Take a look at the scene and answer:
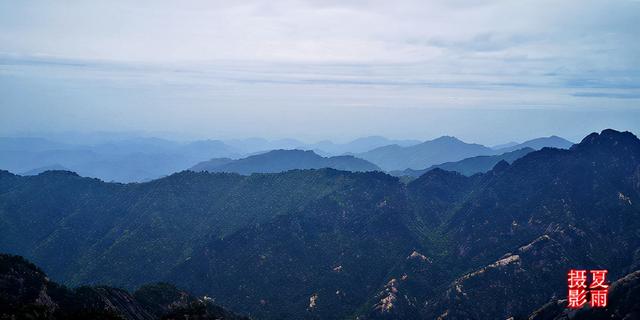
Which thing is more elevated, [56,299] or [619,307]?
[619,307]

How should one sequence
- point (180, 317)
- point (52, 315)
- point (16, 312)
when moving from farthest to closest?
point (180, 317)
point (52, 315)
point (16, 312)

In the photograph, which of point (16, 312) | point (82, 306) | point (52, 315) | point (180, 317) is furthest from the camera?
point (82, 306)

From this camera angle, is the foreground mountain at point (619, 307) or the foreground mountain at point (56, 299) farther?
the foreground mountain at point (619, 307)

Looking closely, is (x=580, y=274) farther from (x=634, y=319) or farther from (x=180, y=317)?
(x=180, y=317)

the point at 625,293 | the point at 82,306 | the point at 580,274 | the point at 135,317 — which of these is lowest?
the point at 135,317

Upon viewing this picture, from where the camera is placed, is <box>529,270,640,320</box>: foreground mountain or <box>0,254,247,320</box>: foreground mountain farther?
<box>529,270,640,320</box>: foreground mountain

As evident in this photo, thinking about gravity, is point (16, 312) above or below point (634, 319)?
above

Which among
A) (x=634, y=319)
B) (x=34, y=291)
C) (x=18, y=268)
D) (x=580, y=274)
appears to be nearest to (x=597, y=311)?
(x=634, y=319)

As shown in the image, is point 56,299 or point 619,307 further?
point 619,307

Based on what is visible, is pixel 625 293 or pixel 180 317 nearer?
pixel 180 317
